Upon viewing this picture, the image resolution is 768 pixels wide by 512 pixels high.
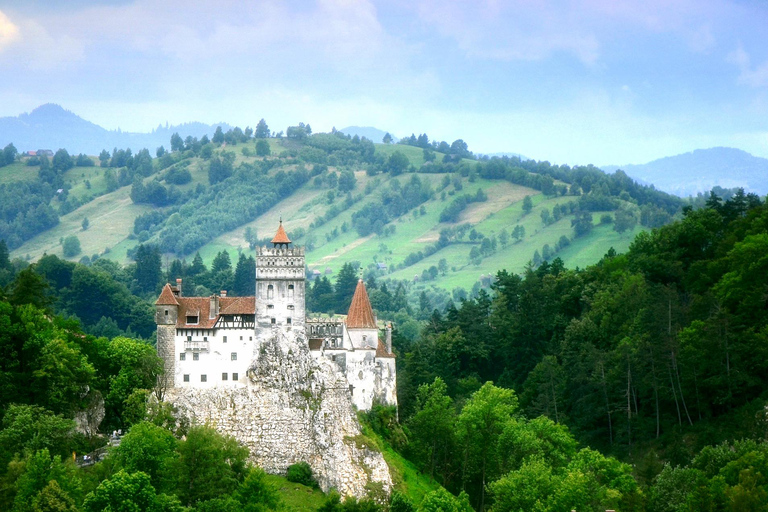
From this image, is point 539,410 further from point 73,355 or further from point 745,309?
point 73,355

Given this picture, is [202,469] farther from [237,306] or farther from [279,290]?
[279,290]

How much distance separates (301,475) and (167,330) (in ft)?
46.9

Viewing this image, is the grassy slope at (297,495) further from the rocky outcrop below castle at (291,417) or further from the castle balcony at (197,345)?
the castle balcony at (197,345)

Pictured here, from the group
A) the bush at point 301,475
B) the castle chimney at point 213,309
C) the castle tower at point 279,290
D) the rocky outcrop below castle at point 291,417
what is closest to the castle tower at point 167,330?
the rocky outcrop below castle at point 291,417

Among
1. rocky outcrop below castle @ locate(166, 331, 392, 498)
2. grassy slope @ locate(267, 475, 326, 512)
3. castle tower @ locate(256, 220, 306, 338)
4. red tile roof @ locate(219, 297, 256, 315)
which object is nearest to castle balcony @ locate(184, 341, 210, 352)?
red tile roof @ locate(219, 297, 256, 315)

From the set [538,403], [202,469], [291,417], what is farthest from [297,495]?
[538,403]

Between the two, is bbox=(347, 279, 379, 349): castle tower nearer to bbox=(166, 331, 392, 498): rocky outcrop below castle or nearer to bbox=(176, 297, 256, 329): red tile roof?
bbox=(166, 331, 392, 498): rocky outcrop below castle

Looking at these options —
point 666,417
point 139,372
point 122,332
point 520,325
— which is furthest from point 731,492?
point 122,332

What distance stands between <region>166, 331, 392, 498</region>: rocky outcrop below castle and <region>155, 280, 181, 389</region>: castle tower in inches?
65.7

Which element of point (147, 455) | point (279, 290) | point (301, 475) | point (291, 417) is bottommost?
point (301, 475)

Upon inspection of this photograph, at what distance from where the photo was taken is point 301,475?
3415 inches

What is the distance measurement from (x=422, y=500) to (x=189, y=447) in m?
17.1

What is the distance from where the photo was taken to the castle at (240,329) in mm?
87812

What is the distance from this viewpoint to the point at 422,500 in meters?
85.0
